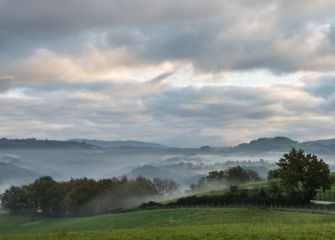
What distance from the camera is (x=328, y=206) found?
117438mm

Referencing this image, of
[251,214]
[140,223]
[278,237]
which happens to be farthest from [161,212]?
[278,237]

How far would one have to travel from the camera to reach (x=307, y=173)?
130 m

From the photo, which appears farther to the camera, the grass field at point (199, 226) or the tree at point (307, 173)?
the tree at point (307, 173)

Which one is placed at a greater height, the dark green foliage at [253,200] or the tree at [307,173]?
the tree at [307,173]

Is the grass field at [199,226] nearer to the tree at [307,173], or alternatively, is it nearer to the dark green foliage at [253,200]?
the dark green foliage at [253,200]

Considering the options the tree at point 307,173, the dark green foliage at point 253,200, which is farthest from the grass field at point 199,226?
the tree at point 307,173

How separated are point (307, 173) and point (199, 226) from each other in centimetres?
7302

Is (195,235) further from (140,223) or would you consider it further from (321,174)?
(321,174)

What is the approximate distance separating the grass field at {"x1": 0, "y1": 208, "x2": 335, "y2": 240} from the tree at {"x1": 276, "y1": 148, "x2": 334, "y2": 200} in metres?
24.8

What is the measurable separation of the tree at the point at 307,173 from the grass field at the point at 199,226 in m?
24.8

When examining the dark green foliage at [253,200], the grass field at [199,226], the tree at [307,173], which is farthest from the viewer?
the tree at [307,173]

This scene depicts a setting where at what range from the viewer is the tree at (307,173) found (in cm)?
12938

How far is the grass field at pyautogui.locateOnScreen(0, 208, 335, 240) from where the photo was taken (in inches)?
1907

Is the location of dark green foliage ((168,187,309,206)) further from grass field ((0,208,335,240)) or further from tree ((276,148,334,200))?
grass field ((0,208,335,240))
